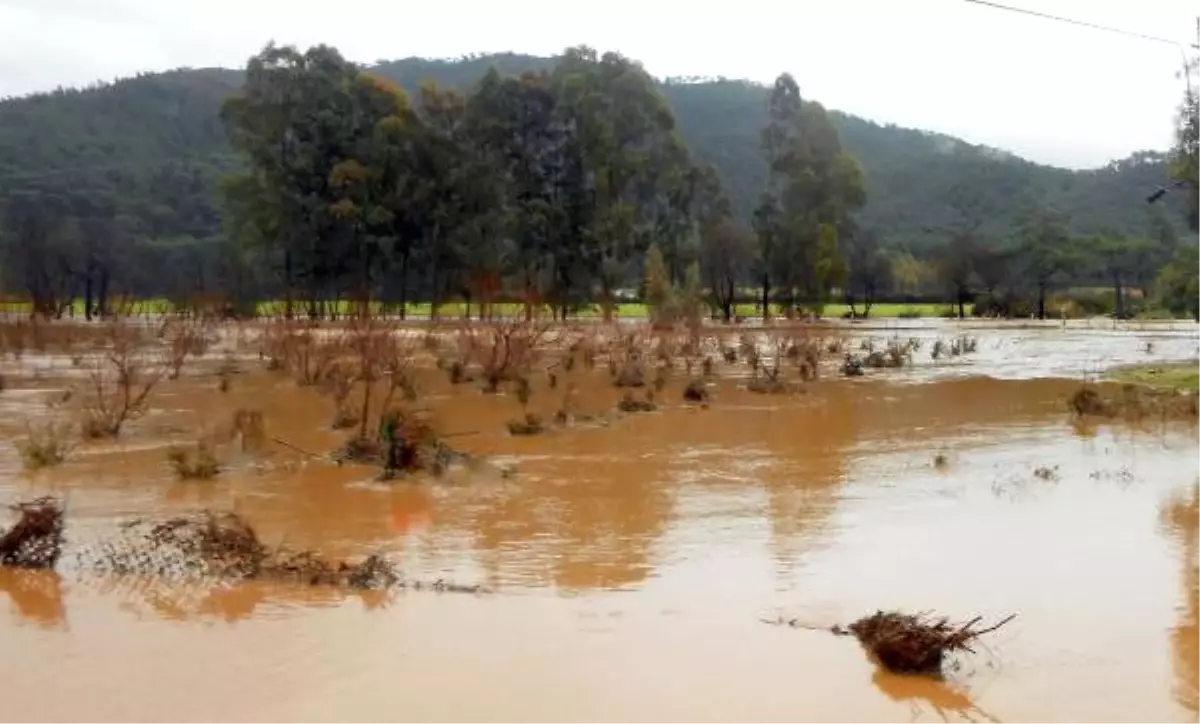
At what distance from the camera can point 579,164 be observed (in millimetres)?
44875

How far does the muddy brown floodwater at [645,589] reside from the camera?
4.82 meters

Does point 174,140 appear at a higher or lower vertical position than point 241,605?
higher

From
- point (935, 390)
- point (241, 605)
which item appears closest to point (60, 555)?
point (241, 605)

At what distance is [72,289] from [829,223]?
3454cm

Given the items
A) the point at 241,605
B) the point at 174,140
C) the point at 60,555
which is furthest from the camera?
the point at 174,140

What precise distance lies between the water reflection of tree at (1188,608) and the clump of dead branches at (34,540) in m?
5.81

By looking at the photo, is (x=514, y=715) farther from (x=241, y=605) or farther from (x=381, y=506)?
(x=381, y=506)

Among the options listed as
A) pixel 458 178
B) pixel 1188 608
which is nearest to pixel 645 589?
pixel 1188 608

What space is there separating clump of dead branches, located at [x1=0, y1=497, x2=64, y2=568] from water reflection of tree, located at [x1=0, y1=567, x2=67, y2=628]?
97 millimetres

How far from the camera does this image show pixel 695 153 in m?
79.5

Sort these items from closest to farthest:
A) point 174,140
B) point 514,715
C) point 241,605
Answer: point 514,715
point 241,605
point 174,140

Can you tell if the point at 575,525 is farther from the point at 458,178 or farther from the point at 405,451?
the point at 458,178

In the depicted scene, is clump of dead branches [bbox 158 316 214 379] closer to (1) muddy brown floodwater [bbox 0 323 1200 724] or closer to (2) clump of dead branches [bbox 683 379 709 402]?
(1) muddy brown floodwater [bbox 0 323 1200 724]

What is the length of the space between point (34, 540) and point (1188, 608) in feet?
20.5
